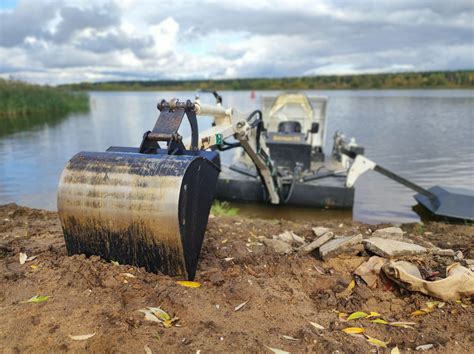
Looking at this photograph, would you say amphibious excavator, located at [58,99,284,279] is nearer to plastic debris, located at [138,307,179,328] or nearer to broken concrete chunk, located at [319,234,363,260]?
plastic debris, located at [138,307,179,328]

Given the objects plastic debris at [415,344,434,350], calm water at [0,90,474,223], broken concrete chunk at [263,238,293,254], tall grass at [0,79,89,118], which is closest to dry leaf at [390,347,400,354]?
plastic debris at [415,344,434,350]

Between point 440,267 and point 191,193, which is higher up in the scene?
point 191,193

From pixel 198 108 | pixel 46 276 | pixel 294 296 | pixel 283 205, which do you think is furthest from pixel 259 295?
pixel 283 205

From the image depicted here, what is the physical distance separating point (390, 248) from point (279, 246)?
3.70 feet

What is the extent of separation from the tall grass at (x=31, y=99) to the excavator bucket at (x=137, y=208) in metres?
28.8

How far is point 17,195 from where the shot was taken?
37.6 feet

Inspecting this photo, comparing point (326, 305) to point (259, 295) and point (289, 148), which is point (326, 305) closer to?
point (259, 295)

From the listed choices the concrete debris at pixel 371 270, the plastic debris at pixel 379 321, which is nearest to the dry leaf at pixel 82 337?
the plastic debris at pixel 379 321

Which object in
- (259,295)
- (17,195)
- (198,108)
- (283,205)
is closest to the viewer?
(259,295)

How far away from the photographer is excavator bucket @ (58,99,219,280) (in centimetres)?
341

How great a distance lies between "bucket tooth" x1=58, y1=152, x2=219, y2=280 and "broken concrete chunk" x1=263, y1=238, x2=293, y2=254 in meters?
1.16

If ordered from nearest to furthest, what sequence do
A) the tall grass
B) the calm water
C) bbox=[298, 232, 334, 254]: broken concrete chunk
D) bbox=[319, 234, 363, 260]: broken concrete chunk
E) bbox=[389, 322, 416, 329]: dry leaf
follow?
bbox=[389, 322, 416, 329]: dry leaf
bbox=[319, 234, 363, 260]: broken concrete chunk
bbox=[298, 232, 334, 254]: broken concrete chunk
the calm water
the tall grass

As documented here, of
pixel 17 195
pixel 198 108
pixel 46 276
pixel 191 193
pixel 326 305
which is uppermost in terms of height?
pixel 198 108

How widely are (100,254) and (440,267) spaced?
3.08m
